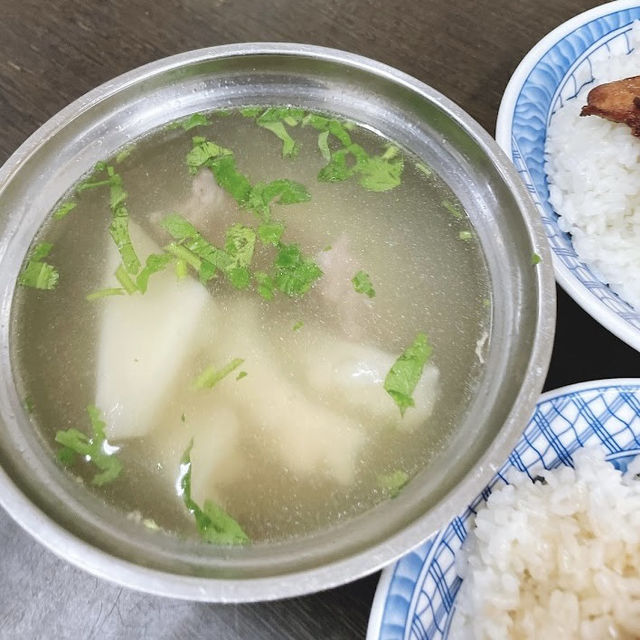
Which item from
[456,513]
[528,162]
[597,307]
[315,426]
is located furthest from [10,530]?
[528,162]

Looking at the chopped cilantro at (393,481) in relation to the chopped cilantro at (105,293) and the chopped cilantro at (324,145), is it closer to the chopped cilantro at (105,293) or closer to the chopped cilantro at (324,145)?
the chopped cilantro at (105,293)

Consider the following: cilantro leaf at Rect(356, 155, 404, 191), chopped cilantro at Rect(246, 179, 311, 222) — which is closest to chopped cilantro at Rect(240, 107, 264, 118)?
chopped cilantro at Rect(246, 179, 311, 222)

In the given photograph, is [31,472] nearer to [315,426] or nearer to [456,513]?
[315,426]

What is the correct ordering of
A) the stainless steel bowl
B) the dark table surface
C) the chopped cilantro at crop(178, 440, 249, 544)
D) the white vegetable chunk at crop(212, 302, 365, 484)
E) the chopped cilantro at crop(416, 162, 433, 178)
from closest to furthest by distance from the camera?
the stainless steel bowl
the chopped cilantro at crop(178, 440, 249, 544)
the white vegetable chunk at crop(212, 302, 365, 484)
the chopped cilantro at crop(416, 162, 433, 178)
the dark table surface

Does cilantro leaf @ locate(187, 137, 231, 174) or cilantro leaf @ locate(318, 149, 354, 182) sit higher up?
cilantro leaf @ locate(318, 149, 354, 182)

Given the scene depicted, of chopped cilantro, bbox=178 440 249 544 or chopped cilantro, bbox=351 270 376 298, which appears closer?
chopped cilantro, bbox=178 440 249 544

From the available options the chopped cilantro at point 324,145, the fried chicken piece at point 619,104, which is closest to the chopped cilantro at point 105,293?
the chopped cilantro at point 324,145

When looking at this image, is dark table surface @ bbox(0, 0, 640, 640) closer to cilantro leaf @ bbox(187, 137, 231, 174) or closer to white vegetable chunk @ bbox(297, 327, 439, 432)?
white vegetable chunk @ bbox(297, 327, 439, 432)
